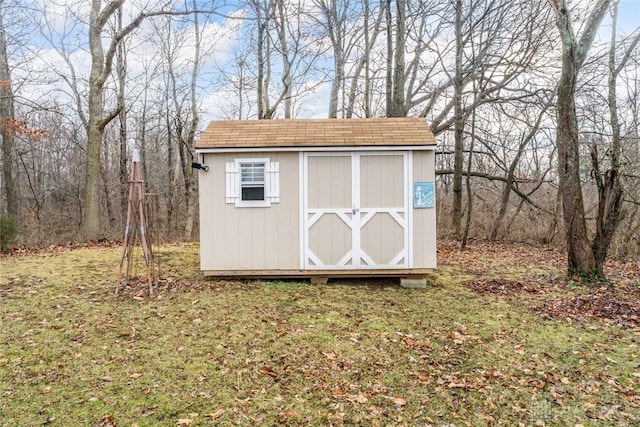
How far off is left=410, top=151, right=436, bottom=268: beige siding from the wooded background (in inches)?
82.1

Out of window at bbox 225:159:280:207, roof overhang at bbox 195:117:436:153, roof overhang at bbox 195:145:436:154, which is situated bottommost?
window at bbox 225:159:280:207

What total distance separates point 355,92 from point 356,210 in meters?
9.30

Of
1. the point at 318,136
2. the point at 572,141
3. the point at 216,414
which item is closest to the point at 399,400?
the point at 216,414

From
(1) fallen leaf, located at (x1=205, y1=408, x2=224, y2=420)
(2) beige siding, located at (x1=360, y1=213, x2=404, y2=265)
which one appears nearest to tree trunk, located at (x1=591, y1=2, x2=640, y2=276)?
(2) beige siding, located at (x1=360, y1=213, x2=404, y2=265)

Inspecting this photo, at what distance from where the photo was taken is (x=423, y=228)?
593 centimetres

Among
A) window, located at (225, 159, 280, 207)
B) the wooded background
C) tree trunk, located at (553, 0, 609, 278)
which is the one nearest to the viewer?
tree trunk, located at (553, 0, 609, 278)

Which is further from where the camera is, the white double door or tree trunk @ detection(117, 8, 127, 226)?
tree trunk @ detection(117, 8, 127, 226)

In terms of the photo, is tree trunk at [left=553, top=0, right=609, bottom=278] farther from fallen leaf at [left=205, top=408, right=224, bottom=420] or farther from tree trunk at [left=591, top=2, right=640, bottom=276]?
fallen leaf at [left=205, top=408, right=224, bottom=420]

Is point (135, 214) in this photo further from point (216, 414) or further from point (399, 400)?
point (399, 400)

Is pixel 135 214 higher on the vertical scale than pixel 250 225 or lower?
higher

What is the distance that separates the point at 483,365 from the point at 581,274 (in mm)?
3639

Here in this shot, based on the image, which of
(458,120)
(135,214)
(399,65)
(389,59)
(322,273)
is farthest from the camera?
(389,59)

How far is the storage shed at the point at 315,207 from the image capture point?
592 centimetres

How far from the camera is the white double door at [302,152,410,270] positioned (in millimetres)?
5930
